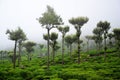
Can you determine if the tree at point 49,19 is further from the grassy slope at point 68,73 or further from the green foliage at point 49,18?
the grassy slope at point 68,73

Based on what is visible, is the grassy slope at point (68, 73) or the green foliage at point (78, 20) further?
the green foliage at point (78, 20)

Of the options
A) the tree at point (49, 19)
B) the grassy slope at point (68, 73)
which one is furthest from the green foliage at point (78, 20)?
the grassy slope at point (68, 73)

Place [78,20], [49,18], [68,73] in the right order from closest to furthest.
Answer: [68,73], [49,18], [78,20]

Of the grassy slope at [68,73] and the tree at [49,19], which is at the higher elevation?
the tree at [49,19]

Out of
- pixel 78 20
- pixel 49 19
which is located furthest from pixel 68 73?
pixel 78 20

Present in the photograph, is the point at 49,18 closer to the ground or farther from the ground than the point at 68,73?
farther from the ground

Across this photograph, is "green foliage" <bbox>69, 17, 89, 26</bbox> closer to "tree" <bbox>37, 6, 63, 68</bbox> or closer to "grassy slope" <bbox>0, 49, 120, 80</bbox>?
"tree" <bbox>37, 6, 63, 68</bbox>

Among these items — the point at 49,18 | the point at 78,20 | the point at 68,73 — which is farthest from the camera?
the point at 78,20

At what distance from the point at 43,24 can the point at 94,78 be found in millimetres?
23103

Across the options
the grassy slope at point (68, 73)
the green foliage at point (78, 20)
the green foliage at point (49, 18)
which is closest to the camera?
the grassy slope at point (68, 73)

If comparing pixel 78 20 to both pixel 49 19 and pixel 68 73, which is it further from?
pixel 68 73

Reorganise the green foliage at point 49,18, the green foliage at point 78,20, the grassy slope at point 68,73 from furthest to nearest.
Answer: the green foliage at point 78,20, the green foliage at point 49,18, the grassy slope at point 68,73

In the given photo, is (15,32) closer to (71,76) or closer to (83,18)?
(83,18)

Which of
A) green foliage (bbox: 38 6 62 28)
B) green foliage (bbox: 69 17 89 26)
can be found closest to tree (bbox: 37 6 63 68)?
green foliage (bbox: 38 6 62 28)
